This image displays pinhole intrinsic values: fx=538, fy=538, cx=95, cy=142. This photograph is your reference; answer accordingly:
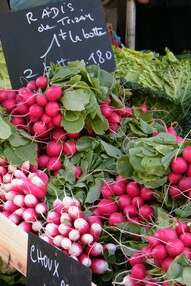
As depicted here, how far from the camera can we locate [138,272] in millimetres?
1117

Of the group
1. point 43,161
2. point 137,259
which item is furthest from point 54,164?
point 137,259

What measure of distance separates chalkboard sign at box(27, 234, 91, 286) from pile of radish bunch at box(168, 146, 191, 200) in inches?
13.1

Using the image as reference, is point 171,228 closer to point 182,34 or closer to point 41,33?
point 41,33

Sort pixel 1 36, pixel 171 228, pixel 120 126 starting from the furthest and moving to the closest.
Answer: pixel 1 36 < pixel 120 126 < pixel 171 228

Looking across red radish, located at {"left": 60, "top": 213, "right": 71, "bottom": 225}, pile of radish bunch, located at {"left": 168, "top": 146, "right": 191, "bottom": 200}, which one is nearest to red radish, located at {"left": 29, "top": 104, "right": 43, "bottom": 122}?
red radish, located at {"left": 60, "top": 213, "right": 71, "bottom": 225}

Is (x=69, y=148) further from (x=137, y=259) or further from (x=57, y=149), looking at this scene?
(x=137, y=259)

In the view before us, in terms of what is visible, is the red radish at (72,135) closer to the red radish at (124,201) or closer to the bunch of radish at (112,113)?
the bunch of radish at (112,113)

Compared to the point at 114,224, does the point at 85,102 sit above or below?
above

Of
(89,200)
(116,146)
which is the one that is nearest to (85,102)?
(116,146)

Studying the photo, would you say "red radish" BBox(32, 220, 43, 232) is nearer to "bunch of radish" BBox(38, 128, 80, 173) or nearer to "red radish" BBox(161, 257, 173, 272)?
"bunch of radish" BBox(38, 128, 80, 173)

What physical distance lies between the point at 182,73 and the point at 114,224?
4.17 ft

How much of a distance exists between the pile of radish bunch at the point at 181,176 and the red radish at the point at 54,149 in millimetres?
402

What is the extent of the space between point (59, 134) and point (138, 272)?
57 cm

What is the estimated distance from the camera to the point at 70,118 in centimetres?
153
